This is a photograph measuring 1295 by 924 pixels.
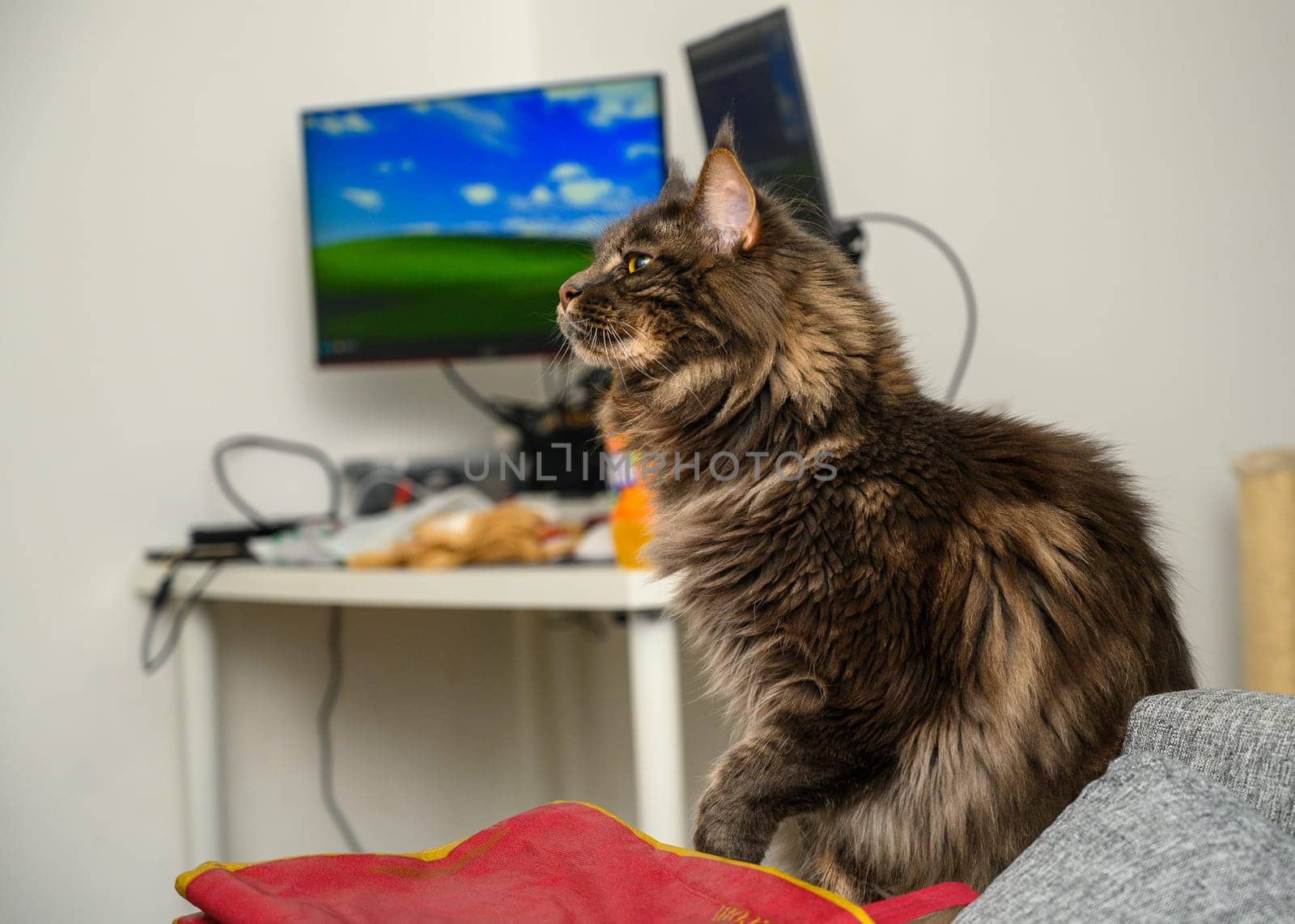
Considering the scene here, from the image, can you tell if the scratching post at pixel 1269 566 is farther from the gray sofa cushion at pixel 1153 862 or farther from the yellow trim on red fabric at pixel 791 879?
the yellow trim on red fabric at pixel 791 879

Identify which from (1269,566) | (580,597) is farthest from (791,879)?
(1269,566)

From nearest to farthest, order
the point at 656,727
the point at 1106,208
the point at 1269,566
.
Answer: the point at 656,727
the point at 1269,566
the point at 1106,208

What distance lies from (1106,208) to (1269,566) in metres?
0.66

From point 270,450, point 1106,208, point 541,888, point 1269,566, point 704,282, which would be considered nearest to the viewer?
point 541,888

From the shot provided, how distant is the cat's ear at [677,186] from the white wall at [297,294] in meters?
0.95

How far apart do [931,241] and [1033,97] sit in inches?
12.0

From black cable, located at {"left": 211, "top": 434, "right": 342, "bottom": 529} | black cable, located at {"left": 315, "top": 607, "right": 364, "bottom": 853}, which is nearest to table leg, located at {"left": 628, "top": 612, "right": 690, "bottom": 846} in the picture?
black cable, located at {"left": 211, "top": 434, "right": 342, "bottom": 529}

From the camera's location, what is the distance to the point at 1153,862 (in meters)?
0.61

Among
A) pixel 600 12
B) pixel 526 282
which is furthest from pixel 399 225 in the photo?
pixel 600 12

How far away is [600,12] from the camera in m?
2.50

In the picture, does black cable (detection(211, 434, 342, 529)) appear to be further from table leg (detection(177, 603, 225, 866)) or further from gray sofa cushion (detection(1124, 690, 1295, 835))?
gray sofa cushion (detection(1124, 690, 1295, 835))

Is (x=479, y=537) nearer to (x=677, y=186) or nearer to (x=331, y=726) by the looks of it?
(x=677, y=186)

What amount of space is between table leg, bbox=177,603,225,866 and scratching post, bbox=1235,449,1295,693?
1.71 m

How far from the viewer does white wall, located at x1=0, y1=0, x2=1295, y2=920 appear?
5.46 feet
